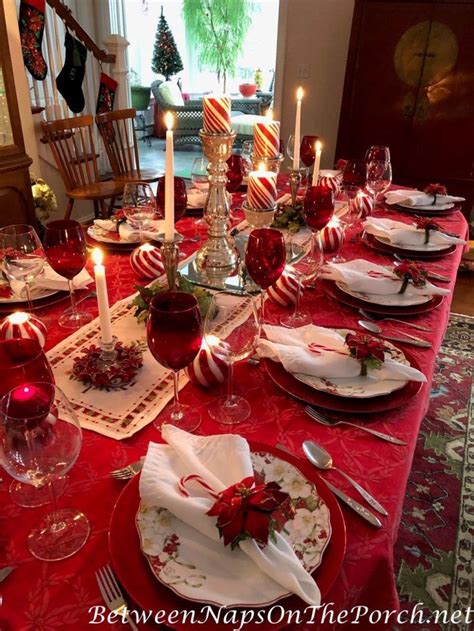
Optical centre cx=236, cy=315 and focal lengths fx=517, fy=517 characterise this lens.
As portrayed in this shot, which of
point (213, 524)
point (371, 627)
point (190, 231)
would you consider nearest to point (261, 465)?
point (213, 524)

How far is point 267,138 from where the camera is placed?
1.49 metres

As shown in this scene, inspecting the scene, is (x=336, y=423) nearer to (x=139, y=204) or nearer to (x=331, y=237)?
(x=331, y=237)

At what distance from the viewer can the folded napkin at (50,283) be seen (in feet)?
3.79

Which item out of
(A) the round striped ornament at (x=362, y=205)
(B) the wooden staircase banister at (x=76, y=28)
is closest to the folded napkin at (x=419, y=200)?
(A) the round striped ornament at (x=362, y=205)

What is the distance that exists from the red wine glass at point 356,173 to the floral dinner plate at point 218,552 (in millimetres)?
1427

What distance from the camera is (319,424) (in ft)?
2.73

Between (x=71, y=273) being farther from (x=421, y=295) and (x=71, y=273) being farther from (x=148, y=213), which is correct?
(x=421, y=295)

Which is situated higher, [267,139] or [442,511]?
[267,139]

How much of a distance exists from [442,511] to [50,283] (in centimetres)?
132

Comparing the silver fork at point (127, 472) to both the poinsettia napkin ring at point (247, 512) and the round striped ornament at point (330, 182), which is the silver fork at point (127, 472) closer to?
the poinsettia napkin ring at point (247, 512)

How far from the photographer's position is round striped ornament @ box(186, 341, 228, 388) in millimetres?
881

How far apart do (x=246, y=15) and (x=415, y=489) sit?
9.40m

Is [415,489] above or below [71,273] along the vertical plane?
below

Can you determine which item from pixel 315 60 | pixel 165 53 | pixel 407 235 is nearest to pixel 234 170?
pixel 407 235
